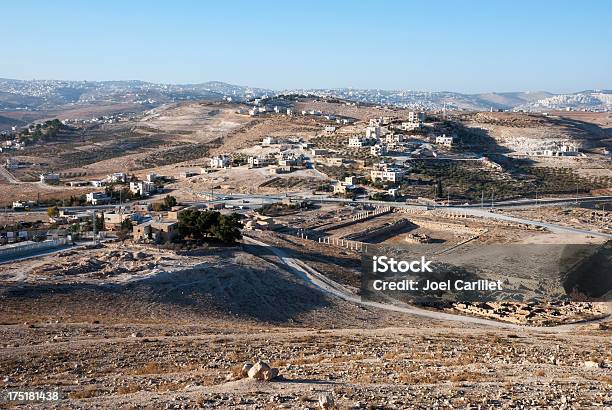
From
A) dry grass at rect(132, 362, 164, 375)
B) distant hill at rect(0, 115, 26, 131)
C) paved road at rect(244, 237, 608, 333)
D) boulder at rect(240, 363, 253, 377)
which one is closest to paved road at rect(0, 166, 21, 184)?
paved road at rect(244, 237, 608, 333)

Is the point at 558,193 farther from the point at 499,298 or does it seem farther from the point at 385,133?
the point at 499,298

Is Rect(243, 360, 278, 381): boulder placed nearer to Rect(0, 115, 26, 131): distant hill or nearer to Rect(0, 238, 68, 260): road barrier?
Rect(0, 238, 68, 260): road barrier

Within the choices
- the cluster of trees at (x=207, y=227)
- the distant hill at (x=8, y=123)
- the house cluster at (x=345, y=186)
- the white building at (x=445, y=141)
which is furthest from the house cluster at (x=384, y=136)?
the distant hill at (x=8, y=123)

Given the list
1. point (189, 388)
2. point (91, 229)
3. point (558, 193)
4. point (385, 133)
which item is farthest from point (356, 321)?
point (385, 133)

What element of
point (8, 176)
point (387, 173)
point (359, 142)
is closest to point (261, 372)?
point (387, 173)

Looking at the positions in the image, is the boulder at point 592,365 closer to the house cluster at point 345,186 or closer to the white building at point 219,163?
the house cluster at point 345,186

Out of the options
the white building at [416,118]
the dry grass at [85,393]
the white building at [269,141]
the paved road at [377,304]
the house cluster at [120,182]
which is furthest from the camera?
the white building at [416,118]
